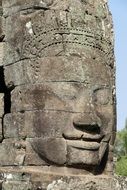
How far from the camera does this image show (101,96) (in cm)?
980

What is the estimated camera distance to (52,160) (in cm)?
938

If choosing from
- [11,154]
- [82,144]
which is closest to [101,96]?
[82,144]

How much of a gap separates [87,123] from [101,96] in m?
0.57

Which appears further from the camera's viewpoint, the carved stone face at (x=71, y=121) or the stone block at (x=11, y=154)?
the stone block at (x=11, y=154)

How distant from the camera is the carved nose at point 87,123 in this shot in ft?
30.9

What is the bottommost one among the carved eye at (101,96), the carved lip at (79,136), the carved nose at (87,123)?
the carved lip at (79,136)

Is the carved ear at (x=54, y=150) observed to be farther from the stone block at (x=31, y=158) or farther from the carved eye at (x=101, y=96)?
the carved eye at (x=101, y=96)

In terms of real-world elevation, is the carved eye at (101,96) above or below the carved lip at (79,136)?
above

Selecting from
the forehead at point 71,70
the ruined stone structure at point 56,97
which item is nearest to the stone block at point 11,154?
the ruined stone structure at point 56,97

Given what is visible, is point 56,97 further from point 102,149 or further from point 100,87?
point 102,149

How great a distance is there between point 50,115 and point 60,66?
0.68 meters

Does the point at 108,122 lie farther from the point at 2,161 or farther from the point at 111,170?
the point at 2,161

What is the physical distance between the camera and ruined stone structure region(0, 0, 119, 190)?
9.36 meters

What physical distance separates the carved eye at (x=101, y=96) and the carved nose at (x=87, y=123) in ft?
1.03
